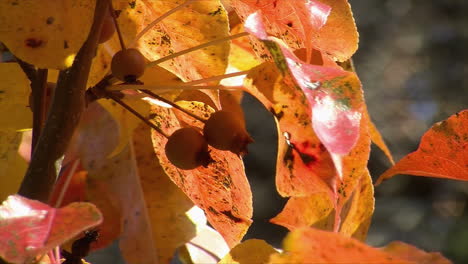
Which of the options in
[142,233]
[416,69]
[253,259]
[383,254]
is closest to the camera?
[383,254]

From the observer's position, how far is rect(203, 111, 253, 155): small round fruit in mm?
414

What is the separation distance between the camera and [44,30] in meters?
0.37

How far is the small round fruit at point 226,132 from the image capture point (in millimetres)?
414

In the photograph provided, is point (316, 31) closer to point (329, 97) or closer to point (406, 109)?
point (329, 97)

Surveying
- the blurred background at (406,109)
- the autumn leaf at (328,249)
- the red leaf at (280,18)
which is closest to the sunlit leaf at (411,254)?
the autumn leaf at (328,249)

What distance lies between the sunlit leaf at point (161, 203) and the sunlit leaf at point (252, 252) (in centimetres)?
13

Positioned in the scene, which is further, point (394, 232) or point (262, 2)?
point (394, 232)

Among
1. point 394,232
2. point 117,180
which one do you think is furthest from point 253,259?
point 394,232

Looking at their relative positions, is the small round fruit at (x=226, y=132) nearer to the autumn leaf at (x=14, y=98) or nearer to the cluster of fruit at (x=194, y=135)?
the cluster of fruit at (x=194, y=135)

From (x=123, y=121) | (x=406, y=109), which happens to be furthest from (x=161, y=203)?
(x=406, y=109)

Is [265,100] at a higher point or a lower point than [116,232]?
higher

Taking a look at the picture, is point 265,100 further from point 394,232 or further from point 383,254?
point 394,232

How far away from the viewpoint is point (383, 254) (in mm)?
281

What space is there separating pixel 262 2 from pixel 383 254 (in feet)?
0.59
